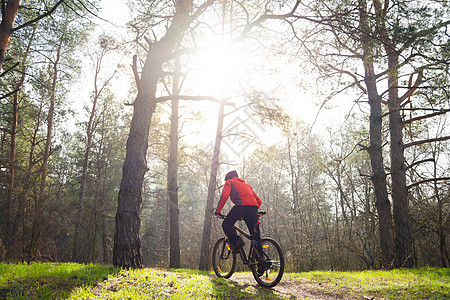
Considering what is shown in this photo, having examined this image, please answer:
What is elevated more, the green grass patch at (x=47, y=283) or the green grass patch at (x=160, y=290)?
the green grass patch at (x=47, y=283)

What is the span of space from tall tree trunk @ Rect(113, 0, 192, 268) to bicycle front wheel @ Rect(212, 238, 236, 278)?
1661 millimetres

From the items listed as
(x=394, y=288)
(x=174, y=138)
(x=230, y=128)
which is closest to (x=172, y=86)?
(x=174, y=138)

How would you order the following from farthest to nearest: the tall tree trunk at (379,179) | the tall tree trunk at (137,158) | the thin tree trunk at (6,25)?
the tall tree trunk at (379,179) < the tall tree trunk at (137,158) < the thin tree trunk at (6,25)

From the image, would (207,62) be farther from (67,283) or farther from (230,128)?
(67,283)

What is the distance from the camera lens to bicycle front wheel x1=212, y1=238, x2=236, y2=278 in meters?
5.67

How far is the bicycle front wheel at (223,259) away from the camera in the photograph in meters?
5.67

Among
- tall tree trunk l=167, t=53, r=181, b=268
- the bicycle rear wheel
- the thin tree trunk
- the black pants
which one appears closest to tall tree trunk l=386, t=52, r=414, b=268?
the bicycle rear wheel

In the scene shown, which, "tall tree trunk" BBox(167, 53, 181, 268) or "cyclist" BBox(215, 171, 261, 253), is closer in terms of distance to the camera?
"cyclist" BBox(215, 171, 261, 253)

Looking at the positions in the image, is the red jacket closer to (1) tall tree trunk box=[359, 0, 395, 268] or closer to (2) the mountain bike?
(2) the mountain bike

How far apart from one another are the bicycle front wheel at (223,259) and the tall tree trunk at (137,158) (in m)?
1.66

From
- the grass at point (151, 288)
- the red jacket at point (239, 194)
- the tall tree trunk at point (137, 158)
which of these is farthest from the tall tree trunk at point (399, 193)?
the tall tree trunk at point (137, 158)

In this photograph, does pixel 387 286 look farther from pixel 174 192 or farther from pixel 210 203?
pixel 174 192

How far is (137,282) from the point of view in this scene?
4012 mm

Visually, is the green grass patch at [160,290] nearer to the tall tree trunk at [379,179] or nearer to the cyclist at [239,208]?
the cyclist at [239,208]
